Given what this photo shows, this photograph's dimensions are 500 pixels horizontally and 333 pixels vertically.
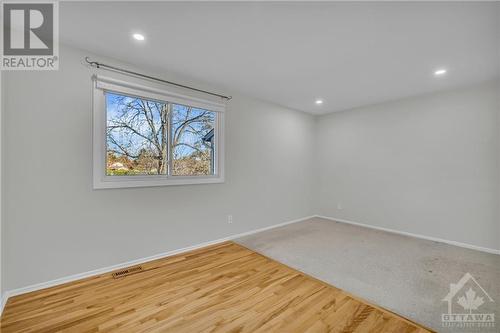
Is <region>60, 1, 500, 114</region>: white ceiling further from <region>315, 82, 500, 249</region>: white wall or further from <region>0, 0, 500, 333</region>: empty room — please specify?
<region>315, 82, 500, 249</region>: white wall

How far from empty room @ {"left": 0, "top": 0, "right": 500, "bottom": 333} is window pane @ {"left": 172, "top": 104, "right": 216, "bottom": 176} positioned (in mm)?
25

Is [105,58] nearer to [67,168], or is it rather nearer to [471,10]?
[67,168]

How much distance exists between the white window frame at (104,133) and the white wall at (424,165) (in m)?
2.90

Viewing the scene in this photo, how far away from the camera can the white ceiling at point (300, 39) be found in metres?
1.79

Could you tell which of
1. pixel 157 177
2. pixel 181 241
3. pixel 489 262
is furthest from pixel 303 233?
pixel 157 177

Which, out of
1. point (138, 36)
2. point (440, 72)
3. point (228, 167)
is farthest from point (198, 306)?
point (440, 72)

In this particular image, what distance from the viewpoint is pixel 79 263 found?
232 cm

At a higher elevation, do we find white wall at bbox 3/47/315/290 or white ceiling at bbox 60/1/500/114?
white ceiling at bbox 60/1/500/114

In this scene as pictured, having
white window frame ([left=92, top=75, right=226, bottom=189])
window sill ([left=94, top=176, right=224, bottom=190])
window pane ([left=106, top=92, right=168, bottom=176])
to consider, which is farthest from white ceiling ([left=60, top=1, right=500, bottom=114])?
window sill ([left=94, top=176, right=224, bottom=190])

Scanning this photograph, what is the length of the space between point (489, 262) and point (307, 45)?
359cm

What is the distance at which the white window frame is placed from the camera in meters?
2.41

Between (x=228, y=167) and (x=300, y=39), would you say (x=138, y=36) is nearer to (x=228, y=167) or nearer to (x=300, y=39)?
(x=300, y=39)

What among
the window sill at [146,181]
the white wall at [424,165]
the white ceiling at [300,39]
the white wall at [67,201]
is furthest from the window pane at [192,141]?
the white wall at [424,165]

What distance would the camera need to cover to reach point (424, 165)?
12.2 feet
